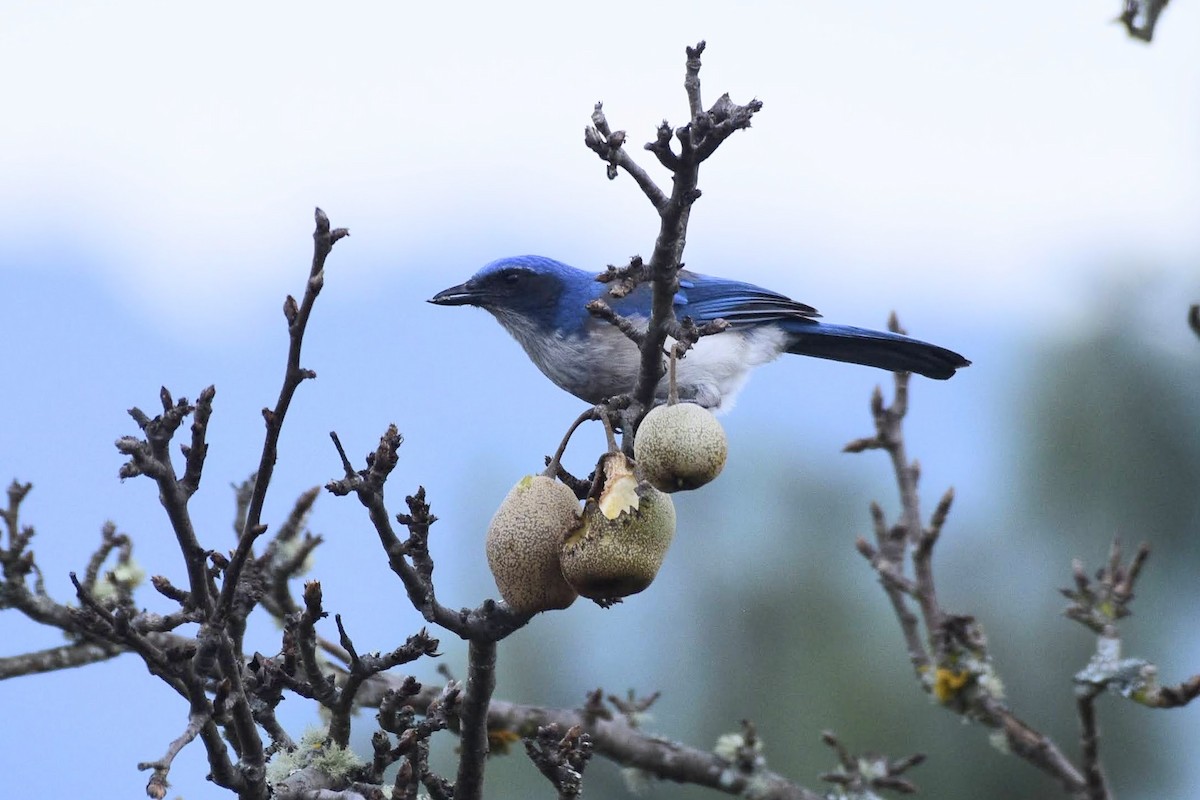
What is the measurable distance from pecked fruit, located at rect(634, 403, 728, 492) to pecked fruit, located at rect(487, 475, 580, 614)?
210 mm

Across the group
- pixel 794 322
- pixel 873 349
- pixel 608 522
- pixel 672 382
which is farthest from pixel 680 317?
pixel 608 522

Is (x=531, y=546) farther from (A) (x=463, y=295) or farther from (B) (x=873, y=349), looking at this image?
(B) (x=873, y=349)

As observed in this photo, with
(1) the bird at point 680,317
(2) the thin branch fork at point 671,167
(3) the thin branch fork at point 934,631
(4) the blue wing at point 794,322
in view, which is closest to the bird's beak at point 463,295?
(1) the bird at point 680,317

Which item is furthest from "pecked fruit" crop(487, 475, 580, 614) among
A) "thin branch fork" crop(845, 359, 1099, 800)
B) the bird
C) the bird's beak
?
the bird's beak

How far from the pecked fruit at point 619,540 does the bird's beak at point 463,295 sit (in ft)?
8.88

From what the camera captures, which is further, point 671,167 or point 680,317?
point 680,317

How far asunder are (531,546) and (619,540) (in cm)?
24

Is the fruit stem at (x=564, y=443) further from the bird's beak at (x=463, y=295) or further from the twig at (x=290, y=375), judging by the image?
the bird's beak at (x=463, y=295)

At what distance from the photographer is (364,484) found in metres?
2.93

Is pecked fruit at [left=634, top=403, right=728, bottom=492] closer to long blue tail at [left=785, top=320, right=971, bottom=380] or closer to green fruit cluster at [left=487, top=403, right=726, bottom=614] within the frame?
green fruit cluster at [left=487, top=403, right=726, bottom=614]

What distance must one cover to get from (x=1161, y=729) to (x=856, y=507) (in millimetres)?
3095

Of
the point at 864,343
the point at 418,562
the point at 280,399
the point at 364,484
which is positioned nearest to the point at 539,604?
the point at 418,562

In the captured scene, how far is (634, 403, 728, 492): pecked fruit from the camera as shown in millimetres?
2967

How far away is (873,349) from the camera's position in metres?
5.81
